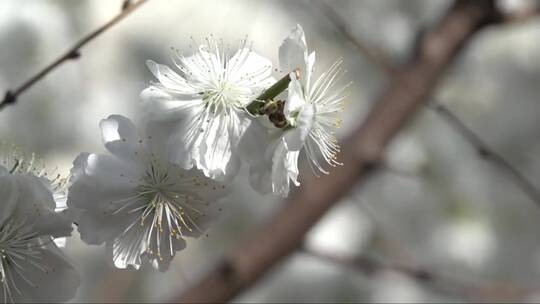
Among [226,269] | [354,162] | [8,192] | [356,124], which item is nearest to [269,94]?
[8,192]

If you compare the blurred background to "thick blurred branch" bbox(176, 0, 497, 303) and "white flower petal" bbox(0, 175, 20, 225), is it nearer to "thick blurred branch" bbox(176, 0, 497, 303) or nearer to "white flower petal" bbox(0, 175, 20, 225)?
"thick blurred branch" bbox(176, 0, 497, 303)

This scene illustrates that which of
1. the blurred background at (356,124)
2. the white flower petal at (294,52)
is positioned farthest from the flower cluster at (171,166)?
the blurred background at (356,124)

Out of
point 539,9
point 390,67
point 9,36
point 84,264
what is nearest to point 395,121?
point 390,67

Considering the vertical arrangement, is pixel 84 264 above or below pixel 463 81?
below

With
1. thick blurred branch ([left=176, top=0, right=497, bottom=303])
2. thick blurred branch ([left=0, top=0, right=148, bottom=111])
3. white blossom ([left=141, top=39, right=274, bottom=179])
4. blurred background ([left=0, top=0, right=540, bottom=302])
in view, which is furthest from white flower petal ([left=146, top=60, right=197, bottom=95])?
blurred background ([left=0, top=0, right=540, bottom=302])

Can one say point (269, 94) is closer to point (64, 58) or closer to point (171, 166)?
point (171, 166)

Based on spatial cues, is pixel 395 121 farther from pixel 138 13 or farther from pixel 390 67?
pixel 138 13

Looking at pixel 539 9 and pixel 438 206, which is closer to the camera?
pixel 539 9

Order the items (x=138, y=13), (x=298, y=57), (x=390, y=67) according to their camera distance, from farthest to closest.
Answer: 1. (x=138, y=13)
2. (x=390, y=67)
3. (x=298, y=57)
